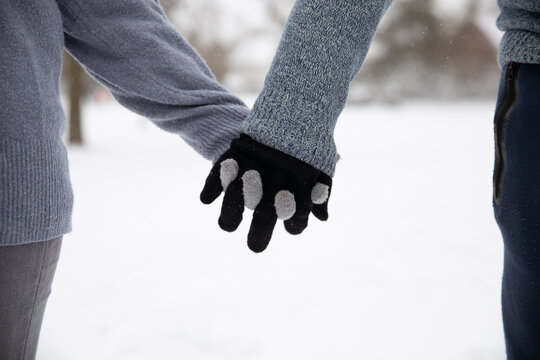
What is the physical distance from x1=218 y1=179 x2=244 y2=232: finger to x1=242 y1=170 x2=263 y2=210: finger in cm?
2

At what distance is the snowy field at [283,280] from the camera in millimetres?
2426

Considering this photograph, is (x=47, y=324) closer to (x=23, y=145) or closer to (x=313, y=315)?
(x=313, y=315)

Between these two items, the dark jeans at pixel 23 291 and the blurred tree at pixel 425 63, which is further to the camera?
the blurred tree at pixel 425 63

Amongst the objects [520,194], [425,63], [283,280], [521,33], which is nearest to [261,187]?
[520,194]

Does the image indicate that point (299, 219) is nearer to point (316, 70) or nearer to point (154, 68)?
point (316, 70)

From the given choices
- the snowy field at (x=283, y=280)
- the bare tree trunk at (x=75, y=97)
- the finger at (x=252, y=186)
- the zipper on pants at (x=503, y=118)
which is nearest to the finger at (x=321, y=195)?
the finger at (x=252, y=186)

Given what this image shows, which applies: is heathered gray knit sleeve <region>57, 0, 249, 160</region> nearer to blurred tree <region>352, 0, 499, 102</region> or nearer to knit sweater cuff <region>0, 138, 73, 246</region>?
knit sweater cuff <region>0, 138, 73, 246</region>

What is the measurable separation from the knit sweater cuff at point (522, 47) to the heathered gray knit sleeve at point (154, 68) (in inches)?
23.2

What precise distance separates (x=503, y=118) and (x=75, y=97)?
1017 cm

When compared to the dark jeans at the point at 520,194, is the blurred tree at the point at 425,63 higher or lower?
higher

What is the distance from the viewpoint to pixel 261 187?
849 mm

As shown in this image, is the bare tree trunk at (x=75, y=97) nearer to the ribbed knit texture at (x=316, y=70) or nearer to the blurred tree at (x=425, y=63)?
the ribbed knit texture at (x=316, y=70)

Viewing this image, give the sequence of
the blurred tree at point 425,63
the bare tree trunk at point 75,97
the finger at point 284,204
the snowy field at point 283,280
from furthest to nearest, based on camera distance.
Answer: the blurred tree at point 425,63
the bare tree trunk at point 75,97
the snowy field at point 283,280
the finger at point 284,204

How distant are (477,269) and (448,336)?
1.34 meters
